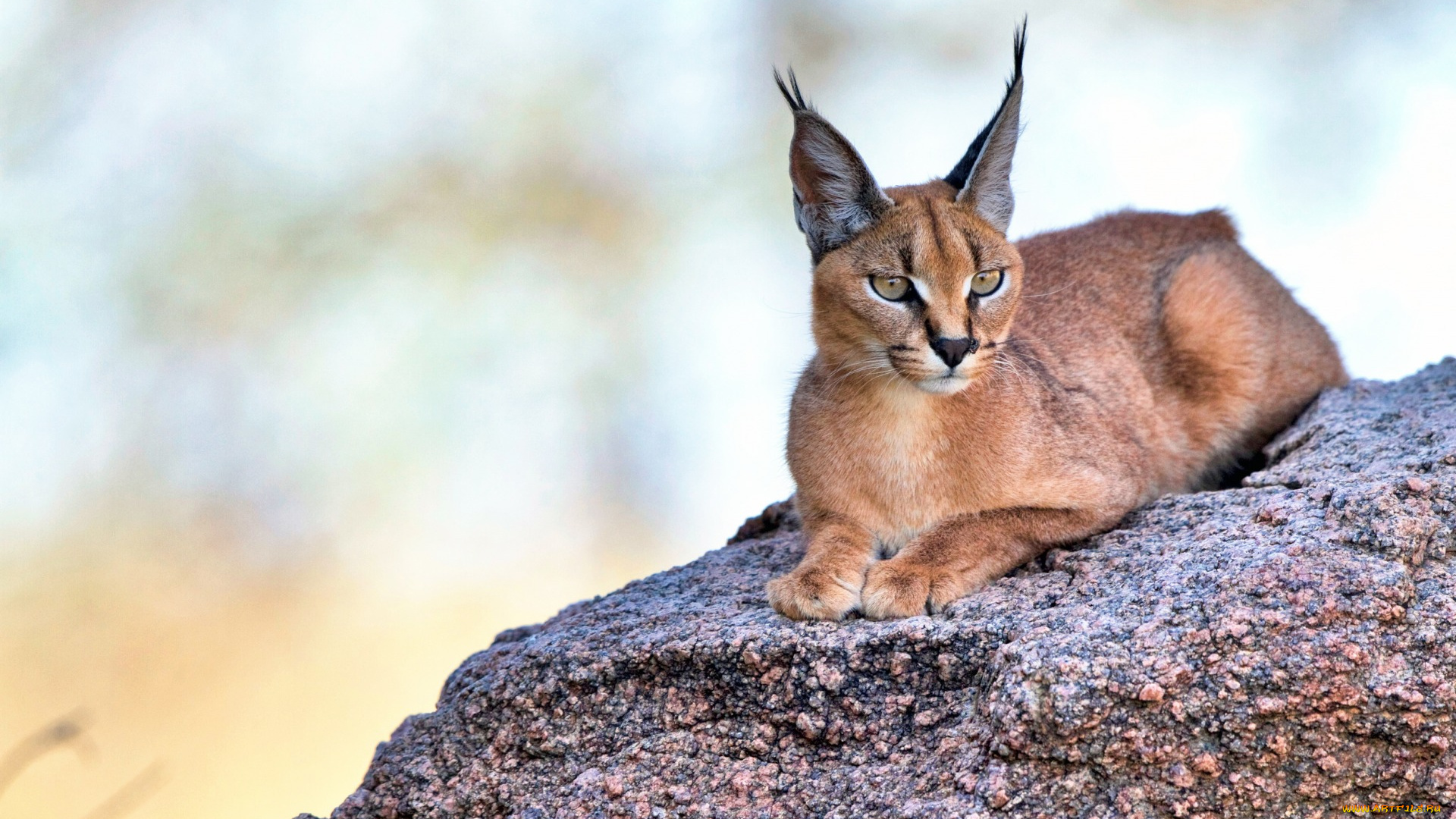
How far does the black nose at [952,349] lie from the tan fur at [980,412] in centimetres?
3

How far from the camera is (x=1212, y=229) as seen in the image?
698cm

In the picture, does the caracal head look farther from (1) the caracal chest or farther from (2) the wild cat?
(1) the caracal chest

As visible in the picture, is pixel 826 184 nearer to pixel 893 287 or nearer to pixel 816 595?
pixel 893 287

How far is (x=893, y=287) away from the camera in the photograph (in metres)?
4.51

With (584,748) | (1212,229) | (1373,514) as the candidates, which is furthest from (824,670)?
(1212,229)

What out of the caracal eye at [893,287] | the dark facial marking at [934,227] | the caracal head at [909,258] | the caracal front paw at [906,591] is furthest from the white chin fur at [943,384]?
the caracal front paw at [906,591]

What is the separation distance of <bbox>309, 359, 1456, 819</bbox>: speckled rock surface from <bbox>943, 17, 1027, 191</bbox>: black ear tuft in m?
1.45

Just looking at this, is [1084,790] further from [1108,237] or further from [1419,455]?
[1108,237]

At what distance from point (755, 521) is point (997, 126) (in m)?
2.29

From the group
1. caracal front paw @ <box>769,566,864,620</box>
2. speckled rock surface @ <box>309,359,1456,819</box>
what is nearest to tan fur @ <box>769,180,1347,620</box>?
caracal front paw @ <box>769,566,864,620</box>

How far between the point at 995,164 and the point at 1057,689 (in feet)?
7.41

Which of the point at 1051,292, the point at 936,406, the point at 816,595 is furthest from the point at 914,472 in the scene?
the point at 1051,292

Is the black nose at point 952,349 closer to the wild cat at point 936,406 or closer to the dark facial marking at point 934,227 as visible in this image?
the wild cat at point 936,406

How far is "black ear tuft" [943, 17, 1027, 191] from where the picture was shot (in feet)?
15.1
